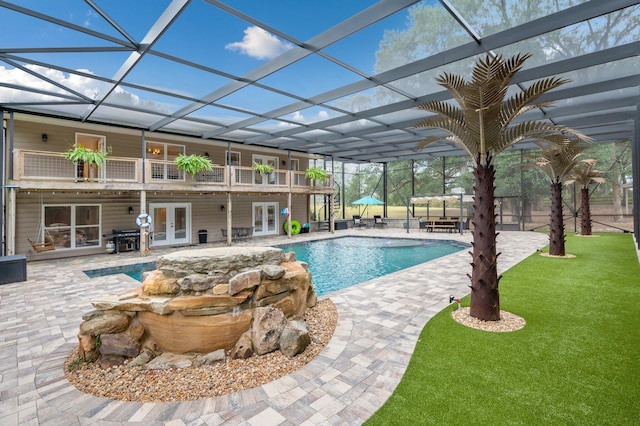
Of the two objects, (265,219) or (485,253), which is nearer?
(485,253)

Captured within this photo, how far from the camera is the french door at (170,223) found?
523 inches

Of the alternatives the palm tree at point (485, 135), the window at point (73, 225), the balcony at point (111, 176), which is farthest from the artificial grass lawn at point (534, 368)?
the window at point (73, 225)

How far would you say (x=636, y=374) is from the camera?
298cm

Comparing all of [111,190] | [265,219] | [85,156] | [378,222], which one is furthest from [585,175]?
[85,156]

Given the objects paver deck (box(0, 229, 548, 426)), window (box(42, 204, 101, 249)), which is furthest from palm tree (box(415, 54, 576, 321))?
window (box(42, 204, 101, 249))

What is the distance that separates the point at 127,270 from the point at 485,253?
919cm

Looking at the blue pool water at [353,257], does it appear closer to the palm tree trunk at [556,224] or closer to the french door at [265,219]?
the palm tree trunk at [556,224]

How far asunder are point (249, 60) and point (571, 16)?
589 centimetres

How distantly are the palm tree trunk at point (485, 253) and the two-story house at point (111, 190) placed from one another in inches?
416

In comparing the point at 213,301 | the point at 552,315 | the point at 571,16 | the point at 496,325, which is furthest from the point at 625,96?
the point at 213,301

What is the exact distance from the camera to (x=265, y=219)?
57.4ft

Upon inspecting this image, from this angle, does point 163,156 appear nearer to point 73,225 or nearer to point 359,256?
point 73,225

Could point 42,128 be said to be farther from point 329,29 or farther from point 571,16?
point 571,16

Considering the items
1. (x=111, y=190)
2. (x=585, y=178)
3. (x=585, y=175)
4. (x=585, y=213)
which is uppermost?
(x=585, y=175)
